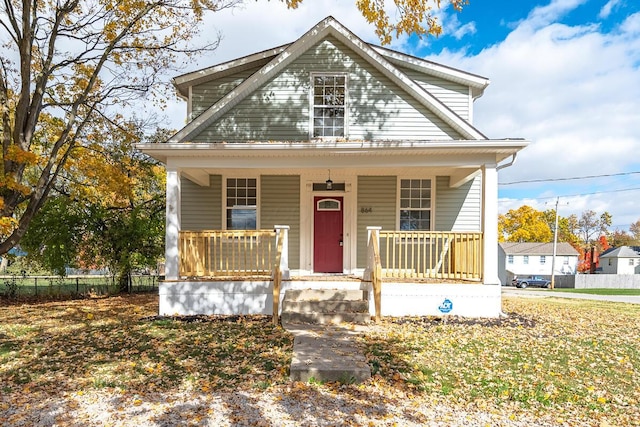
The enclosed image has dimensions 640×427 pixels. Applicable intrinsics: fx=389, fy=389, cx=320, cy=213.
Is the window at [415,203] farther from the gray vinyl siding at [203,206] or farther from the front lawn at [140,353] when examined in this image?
the gray vinyl siding at [203,206]

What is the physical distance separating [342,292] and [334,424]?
4.41 metres

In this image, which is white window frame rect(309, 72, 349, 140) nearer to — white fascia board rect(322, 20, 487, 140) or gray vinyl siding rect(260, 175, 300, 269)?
white fascia board rect(322, 20, 487, 140)

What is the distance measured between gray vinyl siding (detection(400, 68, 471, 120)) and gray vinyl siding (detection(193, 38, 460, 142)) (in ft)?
4.65

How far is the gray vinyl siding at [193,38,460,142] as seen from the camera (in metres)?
9.95

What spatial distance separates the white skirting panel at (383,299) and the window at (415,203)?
2.88 metres

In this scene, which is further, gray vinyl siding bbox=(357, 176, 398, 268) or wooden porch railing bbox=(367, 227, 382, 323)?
gray vinyl siding bbox=(357, 176, 398, 268)

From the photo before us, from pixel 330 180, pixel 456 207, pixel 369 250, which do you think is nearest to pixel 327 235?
pixel 330 180

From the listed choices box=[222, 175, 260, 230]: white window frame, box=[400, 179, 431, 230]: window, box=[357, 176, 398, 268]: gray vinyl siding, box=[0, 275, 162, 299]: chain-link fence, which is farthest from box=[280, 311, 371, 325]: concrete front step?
box=[0, 275, 162, 299]: chain-link fence

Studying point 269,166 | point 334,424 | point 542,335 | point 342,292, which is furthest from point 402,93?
point 334,424

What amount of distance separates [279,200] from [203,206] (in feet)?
6.83

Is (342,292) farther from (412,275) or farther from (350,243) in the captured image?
(350,243)

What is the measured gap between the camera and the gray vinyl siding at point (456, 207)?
10.6 meters

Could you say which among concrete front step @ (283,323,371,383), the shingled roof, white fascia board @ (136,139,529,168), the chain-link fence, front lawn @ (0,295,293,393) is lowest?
the shingled roof

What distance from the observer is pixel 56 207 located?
1229 cm
